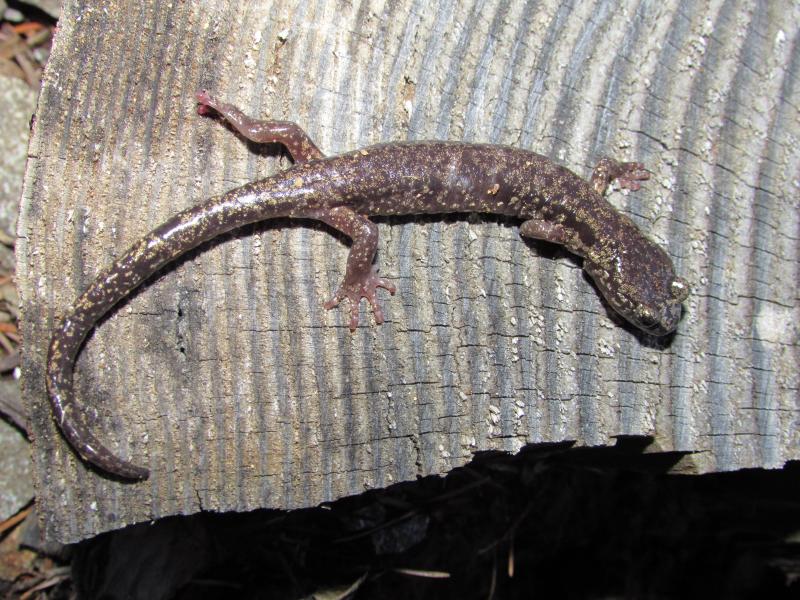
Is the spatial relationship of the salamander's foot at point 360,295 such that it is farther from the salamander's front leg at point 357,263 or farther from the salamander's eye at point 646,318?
the salamander's eye at point 646,318

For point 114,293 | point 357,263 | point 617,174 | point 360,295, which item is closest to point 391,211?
point 357,263

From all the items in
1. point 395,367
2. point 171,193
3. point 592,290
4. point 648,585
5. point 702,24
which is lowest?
point 648,585

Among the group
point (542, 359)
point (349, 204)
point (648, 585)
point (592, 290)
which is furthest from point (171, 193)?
point (648, 585)

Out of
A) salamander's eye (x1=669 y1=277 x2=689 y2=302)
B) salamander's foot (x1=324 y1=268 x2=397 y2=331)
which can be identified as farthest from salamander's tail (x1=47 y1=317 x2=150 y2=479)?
salamander's eye (x1=669 y1=277 x2=689 y2=302)

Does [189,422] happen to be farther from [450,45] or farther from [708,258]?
[708,258]

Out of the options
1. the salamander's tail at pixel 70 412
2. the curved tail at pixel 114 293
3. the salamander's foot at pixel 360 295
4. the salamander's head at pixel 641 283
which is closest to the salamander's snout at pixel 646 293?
the salamander's head at pixel 641 283

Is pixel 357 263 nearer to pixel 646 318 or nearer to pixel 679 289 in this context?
pixel 646 318
